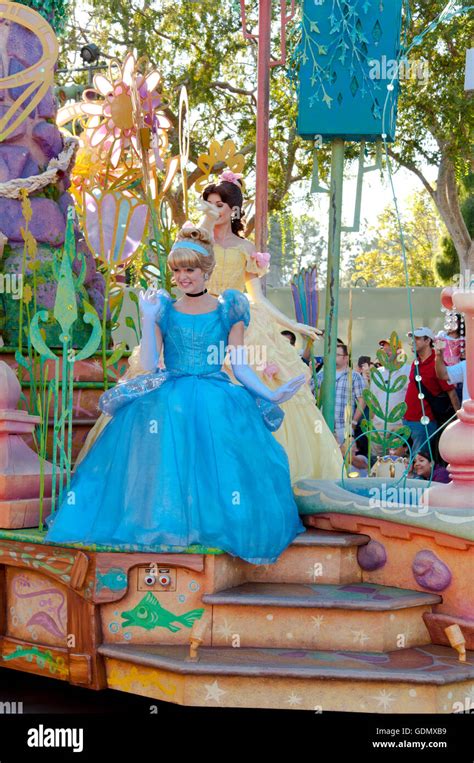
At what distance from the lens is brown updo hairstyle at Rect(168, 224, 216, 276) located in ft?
12.7

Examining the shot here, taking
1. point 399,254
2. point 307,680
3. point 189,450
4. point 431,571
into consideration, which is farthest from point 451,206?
point 399,254

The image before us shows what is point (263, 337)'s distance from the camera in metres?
4.93

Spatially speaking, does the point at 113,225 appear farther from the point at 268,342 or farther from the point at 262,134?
the point at 268,342

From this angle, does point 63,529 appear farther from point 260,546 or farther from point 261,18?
point 261,18

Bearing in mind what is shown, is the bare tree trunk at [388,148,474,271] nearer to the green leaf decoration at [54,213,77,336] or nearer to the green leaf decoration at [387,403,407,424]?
the green leaf decoration at [387,403,407,424]

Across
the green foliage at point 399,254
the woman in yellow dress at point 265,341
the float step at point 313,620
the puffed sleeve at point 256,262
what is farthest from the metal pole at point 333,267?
the green foliage at point 399,254

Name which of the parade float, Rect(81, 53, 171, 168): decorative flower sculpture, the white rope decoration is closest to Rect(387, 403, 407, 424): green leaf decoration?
the parade float

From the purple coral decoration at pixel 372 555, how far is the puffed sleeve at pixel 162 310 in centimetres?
117

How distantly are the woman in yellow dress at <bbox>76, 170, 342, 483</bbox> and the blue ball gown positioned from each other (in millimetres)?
694

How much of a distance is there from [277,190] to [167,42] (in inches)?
103

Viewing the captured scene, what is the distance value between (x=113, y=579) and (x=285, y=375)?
5.45ft

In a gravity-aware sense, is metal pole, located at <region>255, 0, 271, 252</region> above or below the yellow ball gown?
above

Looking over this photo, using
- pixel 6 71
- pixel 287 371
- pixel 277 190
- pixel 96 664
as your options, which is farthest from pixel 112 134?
pixel 277 190

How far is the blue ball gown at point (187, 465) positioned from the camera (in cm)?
357
